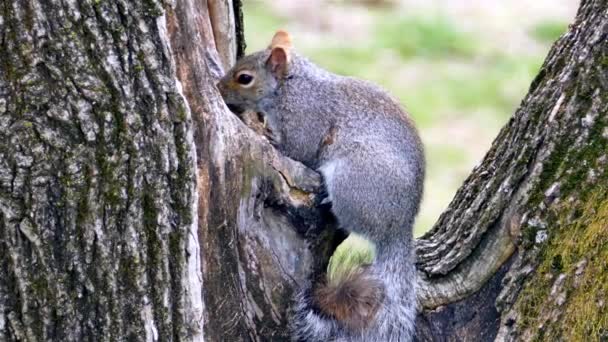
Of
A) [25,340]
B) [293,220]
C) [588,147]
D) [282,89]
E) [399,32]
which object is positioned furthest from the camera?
[399,32]

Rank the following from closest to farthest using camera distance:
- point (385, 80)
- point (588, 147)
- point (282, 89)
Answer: point (588, 147)
point (282, 89)
point (385, 80)

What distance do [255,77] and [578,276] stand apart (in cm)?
108

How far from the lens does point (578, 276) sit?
213 centimetres

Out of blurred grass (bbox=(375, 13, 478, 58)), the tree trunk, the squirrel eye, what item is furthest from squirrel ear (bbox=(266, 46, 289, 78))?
blurred grass (bbox=(375, 13, 478, 58))

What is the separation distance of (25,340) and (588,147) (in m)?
1.13

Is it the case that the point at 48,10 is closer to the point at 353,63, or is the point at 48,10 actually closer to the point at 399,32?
the point at 353,63

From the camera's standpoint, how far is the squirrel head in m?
2.76

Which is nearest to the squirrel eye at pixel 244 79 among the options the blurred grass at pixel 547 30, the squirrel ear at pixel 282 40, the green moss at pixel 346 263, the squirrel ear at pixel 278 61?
the squirrel ear at pixel 278 61

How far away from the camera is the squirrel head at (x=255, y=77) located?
109 inches

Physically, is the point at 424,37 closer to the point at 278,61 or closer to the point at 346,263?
the point at 278,61

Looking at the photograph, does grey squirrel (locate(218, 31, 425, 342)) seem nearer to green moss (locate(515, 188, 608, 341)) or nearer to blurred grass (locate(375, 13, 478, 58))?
green moss (locate(515, 188, 608, 341))

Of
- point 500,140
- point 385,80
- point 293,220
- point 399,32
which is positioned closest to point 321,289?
point 293,220

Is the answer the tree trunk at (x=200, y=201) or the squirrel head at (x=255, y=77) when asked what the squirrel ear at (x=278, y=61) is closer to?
the squirrel head at (x=255, y=77)

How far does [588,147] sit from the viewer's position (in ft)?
6.95
